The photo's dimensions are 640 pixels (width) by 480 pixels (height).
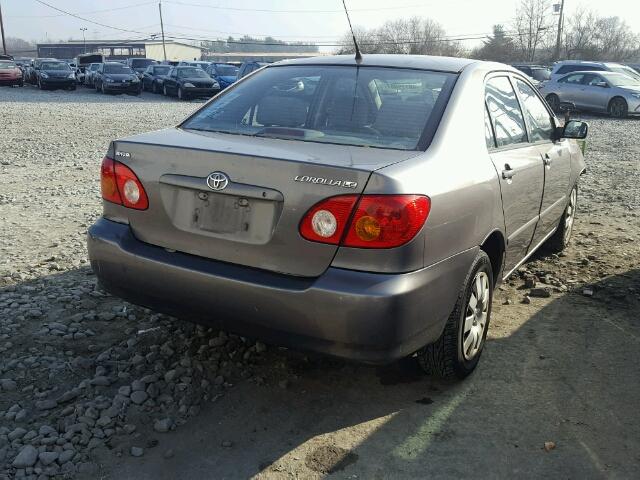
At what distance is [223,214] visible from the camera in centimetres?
286

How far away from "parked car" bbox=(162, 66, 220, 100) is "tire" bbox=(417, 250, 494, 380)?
26412mm

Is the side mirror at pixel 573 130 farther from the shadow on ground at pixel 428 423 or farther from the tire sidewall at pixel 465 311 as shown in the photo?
the tire sidewall at pixel 465 311

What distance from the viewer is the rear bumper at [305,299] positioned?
103 inches

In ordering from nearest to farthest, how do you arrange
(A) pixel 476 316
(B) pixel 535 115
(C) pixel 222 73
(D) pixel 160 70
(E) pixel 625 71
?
(A) pixel 476 316
(B) pixel 535 115
(E) pixel 625 71
(D) pixel 160 70
(C) pixel 222 73

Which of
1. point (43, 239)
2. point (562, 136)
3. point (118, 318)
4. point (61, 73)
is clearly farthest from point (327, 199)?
point (61, 73)

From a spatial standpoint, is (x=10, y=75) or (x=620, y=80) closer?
(x=620, y=80)

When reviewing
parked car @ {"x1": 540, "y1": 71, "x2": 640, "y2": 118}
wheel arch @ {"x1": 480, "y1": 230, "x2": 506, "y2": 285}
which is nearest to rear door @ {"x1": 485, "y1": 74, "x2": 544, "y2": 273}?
wheel arch @ {"x1": 480, "y1": 230, "x2": 506, "y2": 285}

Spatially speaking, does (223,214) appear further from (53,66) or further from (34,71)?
(34,71)

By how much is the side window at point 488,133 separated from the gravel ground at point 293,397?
1.23 metres

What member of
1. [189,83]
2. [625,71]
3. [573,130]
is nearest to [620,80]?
[625,71]

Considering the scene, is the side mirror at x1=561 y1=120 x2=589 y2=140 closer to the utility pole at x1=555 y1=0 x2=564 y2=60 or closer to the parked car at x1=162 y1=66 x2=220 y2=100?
the parked car at x1=162 y1=66 x2=220 y2=100

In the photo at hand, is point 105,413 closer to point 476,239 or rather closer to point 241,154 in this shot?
point 241,154

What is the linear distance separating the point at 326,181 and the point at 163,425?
53.2 inches

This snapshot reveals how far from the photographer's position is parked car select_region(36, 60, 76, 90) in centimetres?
3356
